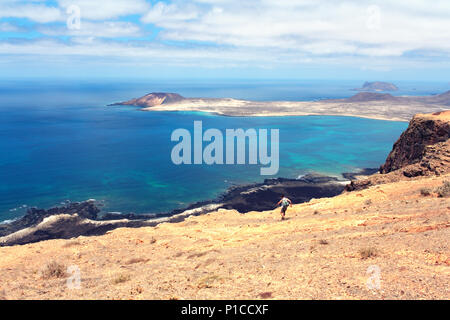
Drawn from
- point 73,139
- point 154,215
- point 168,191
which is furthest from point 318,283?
point 73,139

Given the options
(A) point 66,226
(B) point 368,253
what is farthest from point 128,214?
(B) point 368,253

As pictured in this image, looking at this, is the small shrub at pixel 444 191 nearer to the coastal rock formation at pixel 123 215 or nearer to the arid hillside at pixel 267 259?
the arid hillside at pixel 267 259

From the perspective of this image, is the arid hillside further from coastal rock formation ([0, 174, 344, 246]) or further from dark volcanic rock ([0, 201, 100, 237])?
dark volcanic rock ([0, 201, 100, 237])

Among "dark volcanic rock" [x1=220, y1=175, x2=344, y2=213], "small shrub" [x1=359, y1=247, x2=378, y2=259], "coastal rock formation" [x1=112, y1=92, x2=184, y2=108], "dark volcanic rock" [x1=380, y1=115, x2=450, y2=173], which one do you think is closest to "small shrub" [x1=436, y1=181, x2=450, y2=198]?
"small shrub" [x1=359, y1=247, x2=378, y2=259]

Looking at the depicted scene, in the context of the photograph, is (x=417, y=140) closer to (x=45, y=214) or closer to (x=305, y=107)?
(x=45, y=214)

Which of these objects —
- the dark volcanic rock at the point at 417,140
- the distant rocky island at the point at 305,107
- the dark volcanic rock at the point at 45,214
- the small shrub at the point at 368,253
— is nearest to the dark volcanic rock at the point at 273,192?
the dark volcanic rock at the point at 417,140

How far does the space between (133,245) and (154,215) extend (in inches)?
948

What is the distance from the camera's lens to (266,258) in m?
10.5

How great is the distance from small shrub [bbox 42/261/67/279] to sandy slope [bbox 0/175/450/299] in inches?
9.2

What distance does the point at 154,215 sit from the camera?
124 ft

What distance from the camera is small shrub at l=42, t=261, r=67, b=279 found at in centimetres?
1052

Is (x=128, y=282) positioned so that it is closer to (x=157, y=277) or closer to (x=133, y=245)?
(x=157, y=277)

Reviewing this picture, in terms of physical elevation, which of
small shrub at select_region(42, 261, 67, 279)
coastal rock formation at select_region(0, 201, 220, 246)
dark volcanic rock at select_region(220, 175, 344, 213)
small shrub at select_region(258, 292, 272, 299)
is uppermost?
small shrub at select_region(258, 292, 272, 299)

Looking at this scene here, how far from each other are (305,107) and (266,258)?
15382 centimetres
